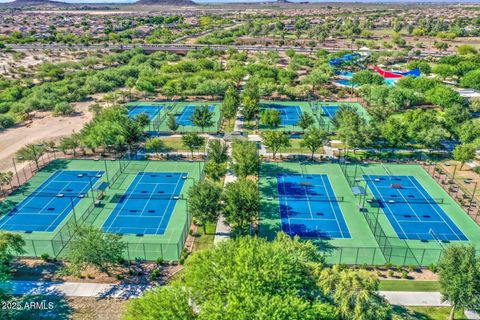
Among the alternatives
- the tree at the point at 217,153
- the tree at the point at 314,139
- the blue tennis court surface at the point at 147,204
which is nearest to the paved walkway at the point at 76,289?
the blue tennis court surface at the point at 147,204

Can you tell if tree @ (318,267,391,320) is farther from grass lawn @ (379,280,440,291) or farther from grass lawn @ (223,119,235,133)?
grass lawn @ (223,119,235,133)

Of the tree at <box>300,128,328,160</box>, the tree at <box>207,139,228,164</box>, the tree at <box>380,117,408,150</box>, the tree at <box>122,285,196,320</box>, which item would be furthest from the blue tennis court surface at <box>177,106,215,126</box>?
the tree at <box>122,285,196,320</box>

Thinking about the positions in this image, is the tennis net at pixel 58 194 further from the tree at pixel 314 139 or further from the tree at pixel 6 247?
the tree at pixel 314 139

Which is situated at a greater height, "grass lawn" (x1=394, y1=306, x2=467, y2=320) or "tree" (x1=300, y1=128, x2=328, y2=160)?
"tree" (x1=300, y1=128, x2=328, y2=160)

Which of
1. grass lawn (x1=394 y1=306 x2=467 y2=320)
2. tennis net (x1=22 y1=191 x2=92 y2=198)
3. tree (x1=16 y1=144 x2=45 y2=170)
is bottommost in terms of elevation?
grass lawn (x1=394 y1=306 x2=467 y2=320)

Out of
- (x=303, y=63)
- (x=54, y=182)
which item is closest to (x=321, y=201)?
(x=54, y=182)

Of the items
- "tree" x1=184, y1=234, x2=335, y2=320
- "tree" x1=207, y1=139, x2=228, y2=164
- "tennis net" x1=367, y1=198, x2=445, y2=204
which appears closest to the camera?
"tree" x1=184, y1=234, x2=335, y2=320

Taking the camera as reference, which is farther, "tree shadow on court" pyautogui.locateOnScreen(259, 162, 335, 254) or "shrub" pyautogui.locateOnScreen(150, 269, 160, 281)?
"tree shadow on court" pyautogui.locateOnScreen(259, 162, 335, 254)
